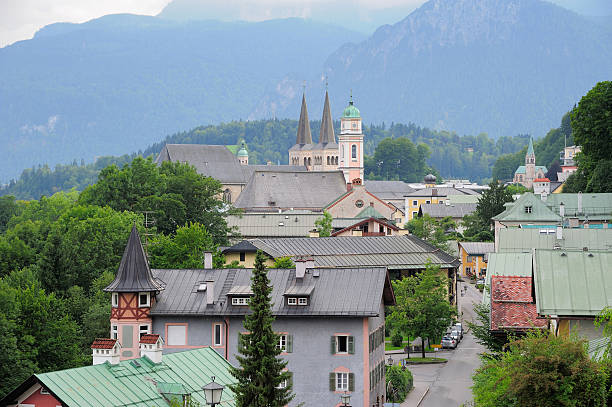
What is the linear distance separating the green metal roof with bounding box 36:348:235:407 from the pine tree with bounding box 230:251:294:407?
2.62m

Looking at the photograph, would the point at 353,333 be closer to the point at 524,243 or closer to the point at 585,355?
the point at 585,355

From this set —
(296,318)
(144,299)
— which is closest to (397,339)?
(296,318)

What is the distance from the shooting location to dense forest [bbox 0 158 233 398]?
6356cm

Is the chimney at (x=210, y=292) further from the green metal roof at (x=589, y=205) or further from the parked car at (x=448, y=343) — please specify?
the green metal roof at (x=589, y=205)

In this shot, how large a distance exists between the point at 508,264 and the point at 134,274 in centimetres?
1954

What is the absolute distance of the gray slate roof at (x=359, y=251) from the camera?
8162 centimetres

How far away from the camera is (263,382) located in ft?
113

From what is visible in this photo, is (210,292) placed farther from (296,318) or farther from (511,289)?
(511,289)

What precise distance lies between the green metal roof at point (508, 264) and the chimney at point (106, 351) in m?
23.8

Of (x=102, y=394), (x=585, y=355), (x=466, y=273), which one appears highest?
(x=585, y=355)

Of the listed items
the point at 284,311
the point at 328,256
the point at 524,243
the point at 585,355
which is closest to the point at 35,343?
the point at 284,311

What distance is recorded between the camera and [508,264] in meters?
56.4

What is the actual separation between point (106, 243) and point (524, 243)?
3297cm

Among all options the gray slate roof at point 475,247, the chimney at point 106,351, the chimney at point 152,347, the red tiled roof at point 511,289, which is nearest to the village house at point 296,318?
the red tiled roof at point 511,289
